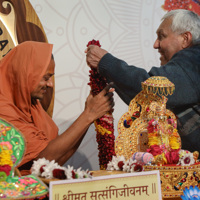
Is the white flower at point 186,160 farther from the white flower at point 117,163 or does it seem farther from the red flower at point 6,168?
the red flower at point 6,168

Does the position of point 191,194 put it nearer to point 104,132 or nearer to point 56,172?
point 56,172

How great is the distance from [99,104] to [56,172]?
0.62 meters

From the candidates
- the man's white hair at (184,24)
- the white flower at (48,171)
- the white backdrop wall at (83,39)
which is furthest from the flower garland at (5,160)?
the man's white hair at (184,24)

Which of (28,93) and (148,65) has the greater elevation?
(148,65)

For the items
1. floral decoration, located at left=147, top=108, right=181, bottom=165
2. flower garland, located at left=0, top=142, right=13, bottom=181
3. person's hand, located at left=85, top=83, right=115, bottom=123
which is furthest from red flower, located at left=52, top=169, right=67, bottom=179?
person's hand, located at left=85, top=83, right=115, bottom=123

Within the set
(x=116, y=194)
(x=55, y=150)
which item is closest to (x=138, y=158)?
(x=116, y=194)

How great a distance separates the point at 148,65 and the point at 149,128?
4.58 feet

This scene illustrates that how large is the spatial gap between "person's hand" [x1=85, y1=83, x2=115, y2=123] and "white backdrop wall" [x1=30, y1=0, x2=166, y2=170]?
2.32ft

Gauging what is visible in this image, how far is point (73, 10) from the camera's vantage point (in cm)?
253

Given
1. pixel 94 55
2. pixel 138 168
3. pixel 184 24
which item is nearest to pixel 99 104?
pixel 94 55

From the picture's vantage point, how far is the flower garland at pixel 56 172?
1.20 m

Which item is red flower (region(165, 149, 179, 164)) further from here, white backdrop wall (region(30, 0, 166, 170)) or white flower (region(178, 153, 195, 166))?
white backdrop wall (region(30, 0, 166, 170))

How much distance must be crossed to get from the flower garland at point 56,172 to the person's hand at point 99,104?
1.70 ft

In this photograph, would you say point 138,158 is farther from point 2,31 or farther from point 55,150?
point 2,31
